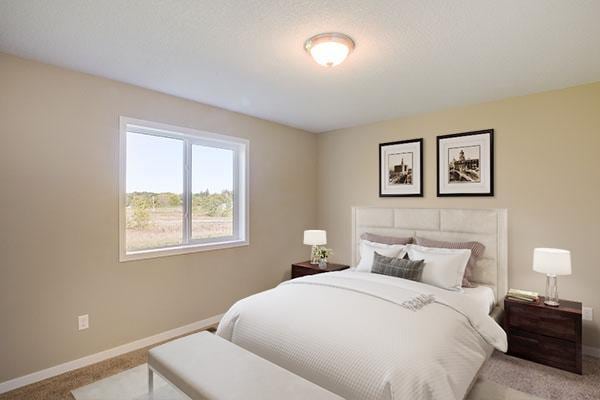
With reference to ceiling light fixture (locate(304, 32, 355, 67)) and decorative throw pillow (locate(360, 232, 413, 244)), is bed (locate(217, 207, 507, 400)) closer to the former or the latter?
decorative throw pillow (locate(360, 232, 413, 244))

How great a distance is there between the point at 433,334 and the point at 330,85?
2.16 metres

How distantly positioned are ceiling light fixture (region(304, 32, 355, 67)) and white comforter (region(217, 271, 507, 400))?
168cm

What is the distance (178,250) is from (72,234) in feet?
3.07

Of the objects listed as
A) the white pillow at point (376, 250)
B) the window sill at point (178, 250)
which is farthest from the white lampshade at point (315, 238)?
the window sill at point (178, 250)

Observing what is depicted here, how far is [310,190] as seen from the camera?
480 cm

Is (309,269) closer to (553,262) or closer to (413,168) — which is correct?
(413,168)

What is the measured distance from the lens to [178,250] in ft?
10.8

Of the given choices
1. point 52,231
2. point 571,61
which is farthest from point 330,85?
point 52,231

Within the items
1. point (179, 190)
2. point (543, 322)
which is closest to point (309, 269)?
point (179, 190)

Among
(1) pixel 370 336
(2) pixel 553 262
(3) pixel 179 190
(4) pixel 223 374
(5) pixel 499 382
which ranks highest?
(3) pixel 179 190

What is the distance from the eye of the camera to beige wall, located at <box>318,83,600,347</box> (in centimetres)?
283

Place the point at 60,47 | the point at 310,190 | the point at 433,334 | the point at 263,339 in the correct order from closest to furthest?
the point at 433,334 < the point at 263,339 < the point at 60,47 < the point at 310,190

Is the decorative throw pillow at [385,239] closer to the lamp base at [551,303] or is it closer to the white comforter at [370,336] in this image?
the white comforter at [370,336]

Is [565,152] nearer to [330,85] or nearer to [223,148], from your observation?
[330,85]
